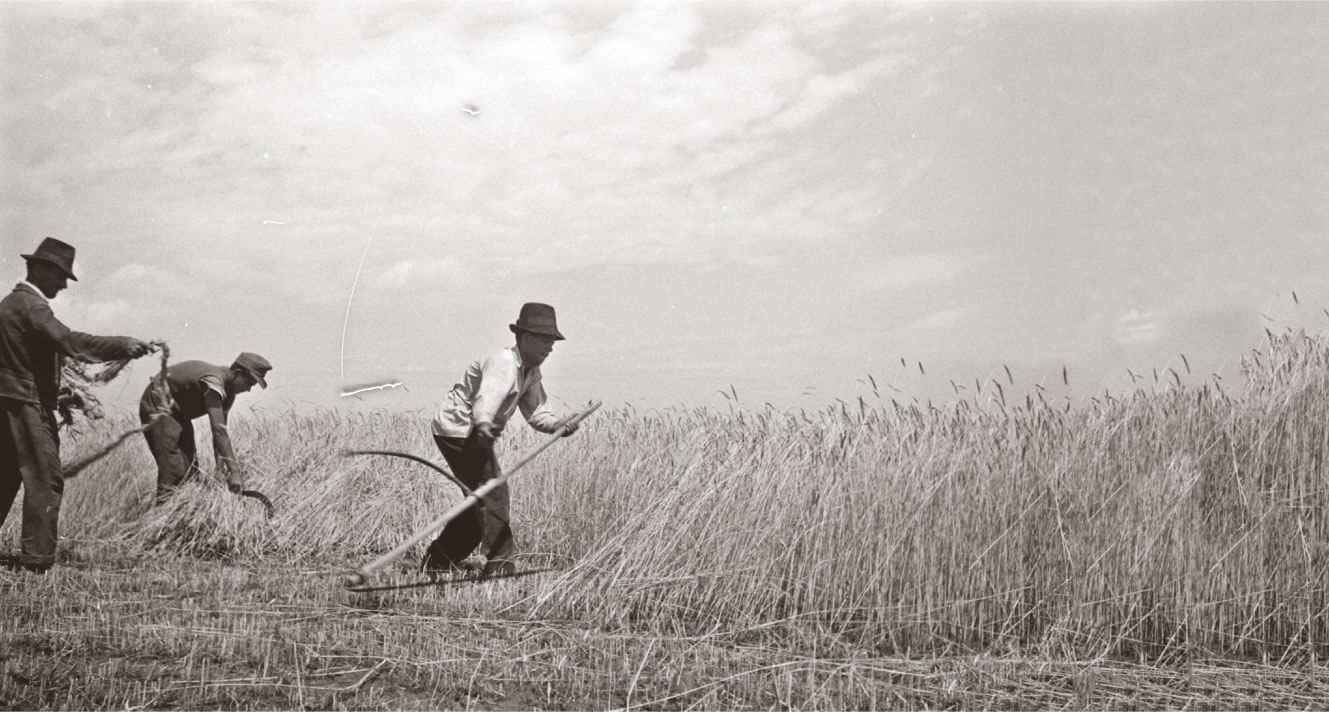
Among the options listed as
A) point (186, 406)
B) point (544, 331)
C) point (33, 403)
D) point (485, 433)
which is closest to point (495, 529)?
point (485, 433)

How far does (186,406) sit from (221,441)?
17.8 inches

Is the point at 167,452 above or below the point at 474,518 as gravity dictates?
above

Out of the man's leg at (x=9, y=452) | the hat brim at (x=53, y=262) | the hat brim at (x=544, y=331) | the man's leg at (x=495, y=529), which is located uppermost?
the hat brim at (x=53, y=262)

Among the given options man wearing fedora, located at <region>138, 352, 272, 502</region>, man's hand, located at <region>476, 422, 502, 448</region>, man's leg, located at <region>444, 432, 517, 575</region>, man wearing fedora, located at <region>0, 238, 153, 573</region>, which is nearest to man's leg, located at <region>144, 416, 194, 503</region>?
man wearing fedora, located at <region>138, 352, 272, 502</region>

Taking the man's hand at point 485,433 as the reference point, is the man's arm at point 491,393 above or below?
above

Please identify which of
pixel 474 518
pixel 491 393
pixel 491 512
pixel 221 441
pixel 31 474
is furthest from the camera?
pixel 221 441

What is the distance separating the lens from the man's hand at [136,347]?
221 inches

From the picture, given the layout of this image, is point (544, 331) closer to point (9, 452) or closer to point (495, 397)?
point (495, 397)

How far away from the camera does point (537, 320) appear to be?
16.4 ft

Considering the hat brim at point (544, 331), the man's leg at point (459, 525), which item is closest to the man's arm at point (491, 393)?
the hat brim at point (544, 331)

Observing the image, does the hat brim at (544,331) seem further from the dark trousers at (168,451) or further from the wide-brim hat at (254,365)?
the dark trousers at (168,451)

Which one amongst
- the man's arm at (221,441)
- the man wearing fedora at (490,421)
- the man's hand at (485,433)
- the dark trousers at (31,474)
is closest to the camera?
the man's hand at (485,433)

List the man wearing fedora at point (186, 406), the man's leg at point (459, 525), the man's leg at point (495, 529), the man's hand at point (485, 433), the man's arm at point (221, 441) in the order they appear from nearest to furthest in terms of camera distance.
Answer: the man's hand at point (485, 433)
the man's leg at point (495, 529)
the man's leg at point (459, 525)
the man's arm at point (221, 441)
the man wearing fedora at point (186, 406)

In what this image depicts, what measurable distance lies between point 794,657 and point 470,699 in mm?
1417
